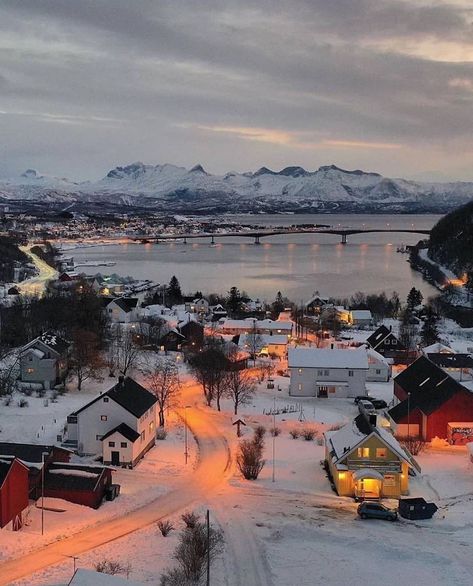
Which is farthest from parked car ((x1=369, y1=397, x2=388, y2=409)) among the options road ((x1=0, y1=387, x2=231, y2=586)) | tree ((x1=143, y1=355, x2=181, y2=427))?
tree ((x1=143, y1=355, x2=181, y2=427))

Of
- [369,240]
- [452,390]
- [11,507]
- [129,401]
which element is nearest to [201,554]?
[11,507]

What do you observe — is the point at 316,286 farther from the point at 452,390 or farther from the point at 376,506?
the point at 376,506

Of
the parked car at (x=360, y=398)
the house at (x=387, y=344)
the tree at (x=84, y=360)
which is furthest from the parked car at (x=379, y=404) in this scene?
the tree at (x=84, y=360)

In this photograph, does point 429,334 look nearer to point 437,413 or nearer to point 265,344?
point 265,344

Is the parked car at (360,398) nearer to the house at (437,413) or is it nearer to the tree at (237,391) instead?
the house at (437,413)

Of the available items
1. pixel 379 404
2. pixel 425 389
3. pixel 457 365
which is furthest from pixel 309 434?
pixel 457 365

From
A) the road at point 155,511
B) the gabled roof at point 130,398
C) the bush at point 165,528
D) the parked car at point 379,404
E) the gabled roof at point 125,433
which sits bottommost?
the parked car at point 379,404
